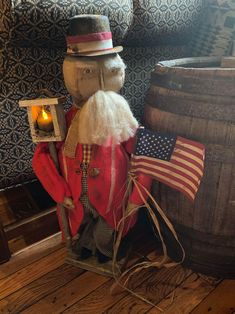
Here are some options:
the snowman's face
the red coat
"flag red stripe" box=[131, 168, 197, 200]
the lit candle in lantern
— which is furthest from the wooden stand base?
the snowman's face

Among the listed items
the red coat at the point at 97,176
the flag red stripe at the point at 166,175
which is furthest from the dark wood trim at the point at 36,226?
the flag red stripe at the point at 166,175

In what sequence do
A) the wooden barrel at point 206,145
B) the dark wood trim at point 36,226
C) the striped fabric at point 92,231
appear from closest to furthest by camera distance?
the wooden barrel at point 206,145 → the striped fabric at point 92,231 → the dark wood trim at point 36,226

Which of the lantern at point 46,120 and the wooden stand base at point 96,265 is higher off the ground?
the lantern at point 46,120

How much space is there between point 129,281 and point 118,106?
0.59m

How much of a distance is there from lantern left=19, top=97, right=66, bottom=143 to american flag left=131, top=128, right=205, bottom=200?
0.77 feet

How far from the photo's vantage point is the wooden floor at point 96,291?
963mm

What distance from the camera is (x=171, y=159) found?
2.89ft

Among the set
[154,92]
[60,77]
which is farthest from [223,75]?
[60,77]

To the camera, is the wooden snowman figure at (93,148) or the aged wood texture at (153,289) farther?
the aged wood texture at (153,289)

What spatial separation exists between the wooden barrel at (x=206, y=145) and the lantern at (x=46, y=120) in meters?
0.27

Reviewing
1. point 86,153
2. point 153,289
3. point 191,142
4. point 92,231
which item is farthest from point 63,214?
point 191,142

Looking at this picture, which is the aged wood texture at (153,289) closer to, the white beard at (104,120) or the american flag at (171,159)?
the american flag at (171,159)

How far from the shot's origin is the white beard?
2.77ft

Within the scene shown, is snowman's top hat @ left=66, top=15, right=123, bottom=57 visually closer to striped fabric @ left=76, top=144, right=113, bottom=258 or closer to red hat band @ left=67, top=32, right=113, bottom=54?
red hat band @ left=67, top=32, right=113, bottom=54
